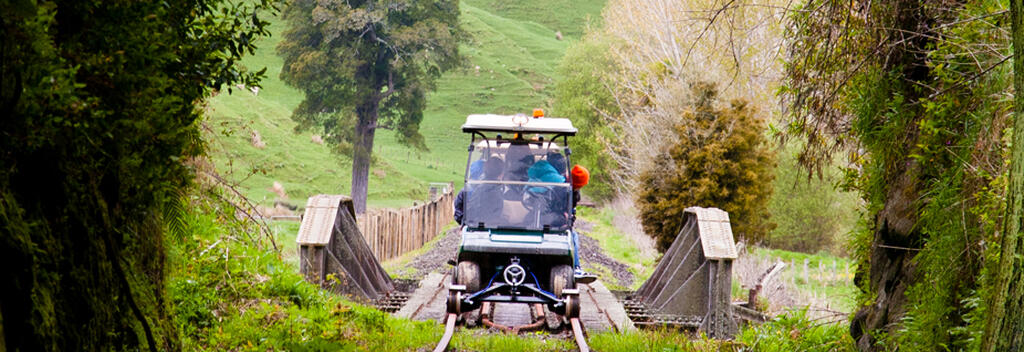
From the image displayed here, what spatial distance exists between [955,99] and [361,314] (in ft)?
17.8

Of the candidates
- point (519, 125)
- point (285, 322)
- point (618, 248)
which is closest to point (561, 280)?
point (519, 125)

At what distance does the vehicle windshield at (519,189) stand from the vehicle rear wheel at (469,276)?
0.60m

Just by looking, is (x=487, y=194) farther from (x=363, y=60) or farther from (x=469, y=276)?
(x=363, y=60)

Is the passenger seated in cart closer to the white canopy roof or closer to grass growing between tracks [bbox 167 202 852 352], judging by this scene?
the white canopy roof

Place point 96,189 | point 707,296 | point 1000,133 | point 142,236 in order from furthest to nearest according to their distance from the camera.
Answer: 1. point 707,296
2. point 1000,133
3. point 142,236
4. point 96,189

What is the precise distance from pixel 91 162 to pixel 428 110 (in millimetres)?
73769

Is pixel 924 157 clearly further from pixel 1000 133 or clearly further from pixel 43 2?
pixel 43 2

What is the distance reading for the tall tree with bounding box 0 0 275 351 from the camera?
2756mm

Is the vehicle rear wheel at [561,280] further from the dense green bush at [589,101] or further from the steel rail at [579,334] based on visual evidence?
the dense green bush at [589,101]

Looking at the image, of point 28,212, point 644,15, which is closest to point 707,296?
point 28,212

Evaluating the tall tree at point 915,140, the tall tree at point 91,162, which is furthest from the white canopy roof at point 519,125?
the tall tree at point 91,162

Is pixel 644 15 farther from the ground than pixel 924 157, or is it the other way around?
pixel 644 15

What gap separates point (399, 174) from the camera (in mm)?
49406

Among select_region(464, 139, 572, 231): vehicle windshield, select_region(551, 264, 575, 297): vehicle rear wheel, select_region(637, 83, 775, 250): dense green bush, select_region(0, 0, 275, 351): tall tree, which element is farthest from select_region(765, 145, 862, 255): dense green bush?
select_region(0, 0, 275, 351): tall tree
